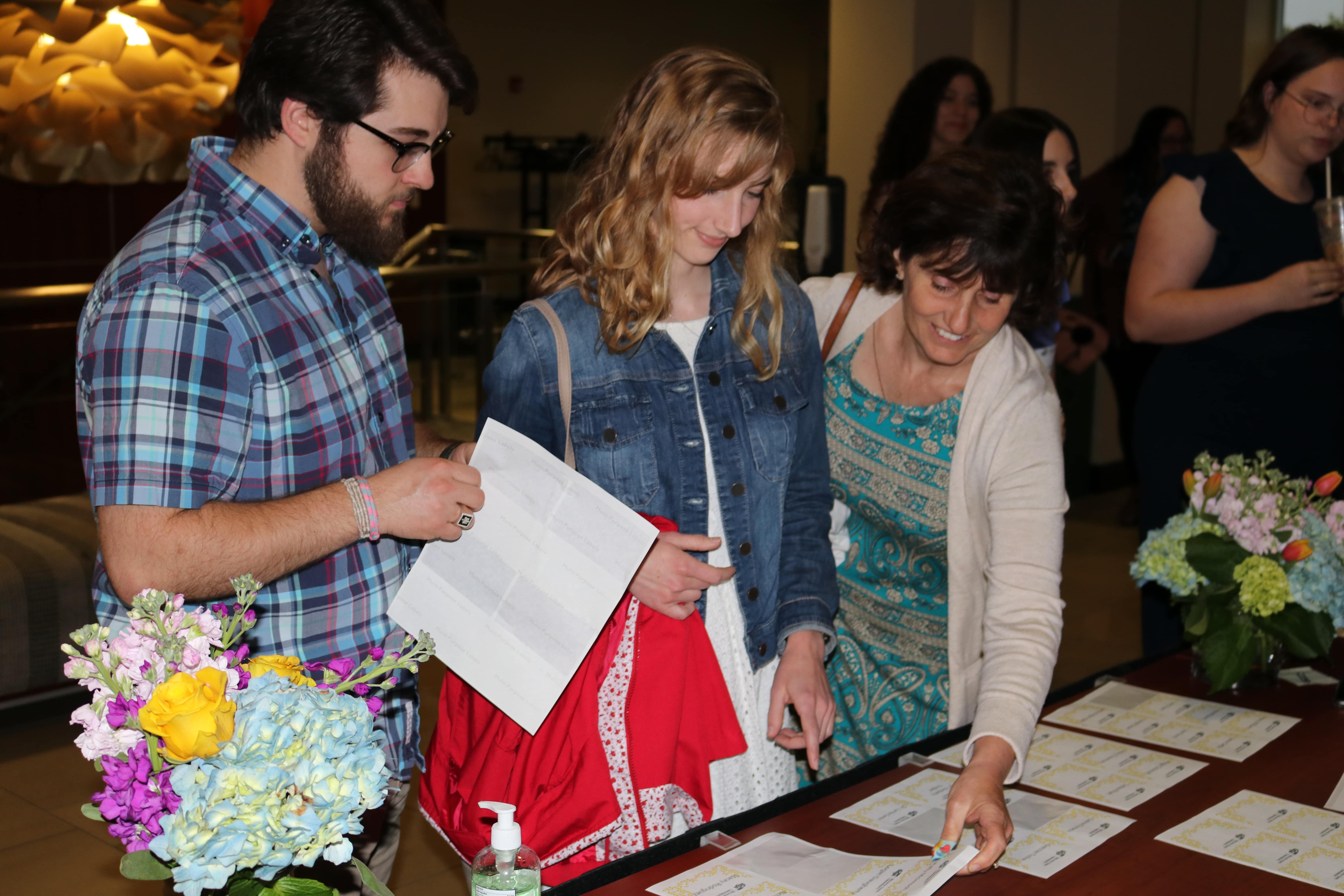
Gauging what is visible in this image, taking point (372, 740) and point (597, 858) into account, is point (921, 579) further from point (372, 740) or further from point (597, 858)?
point (372, 740)

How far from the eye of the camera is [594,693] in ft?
5.18

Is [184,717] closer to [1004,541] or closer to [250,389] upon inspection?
[250,389]

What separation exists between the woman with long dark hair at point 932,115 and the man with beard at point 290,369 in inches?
99.6

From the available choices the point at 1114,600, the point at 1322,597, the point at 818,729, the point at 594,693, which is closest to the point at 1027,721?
the point at 818,729

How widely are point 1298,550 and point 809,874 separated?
3.44ft

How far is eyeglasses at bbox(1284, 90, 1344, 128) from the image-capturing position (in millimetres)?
2771

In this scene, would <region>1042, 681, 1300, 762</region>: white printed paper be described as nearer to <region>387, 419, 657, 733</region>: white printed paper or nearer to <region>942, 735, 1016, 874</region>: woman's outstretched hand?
<region>942, 735, 1016, 874</region>: woman's outstretched hand

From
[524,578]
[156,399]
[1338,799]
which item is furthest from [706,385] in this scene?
[1338,799]

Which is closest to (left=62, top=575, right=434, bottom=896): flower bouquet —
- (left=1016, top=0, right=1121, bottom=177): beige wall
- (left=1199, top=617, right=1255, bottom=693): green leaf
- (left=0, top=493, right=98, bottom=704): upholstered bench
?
(left=1199, top=617, right=1255, bottom=693): green leaf

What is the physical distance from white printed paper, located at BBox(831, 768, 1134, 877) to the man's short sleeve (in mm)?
902

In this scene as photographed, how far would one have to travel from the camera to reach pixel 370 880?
3.48 feet

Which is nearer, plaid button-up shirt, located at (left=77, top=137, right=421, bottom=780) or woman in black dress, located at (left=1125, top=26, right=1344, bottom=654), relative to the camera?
plaid button-up shirt, located at (left=77, top=137, right=421, bottom=780)

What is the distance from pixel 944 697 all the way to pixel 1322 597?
2.07 ft

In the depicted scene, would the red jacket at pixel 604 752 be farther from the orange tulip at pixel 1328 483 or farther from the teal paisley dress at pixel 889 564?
the orange tulip at pixel 1328 483
